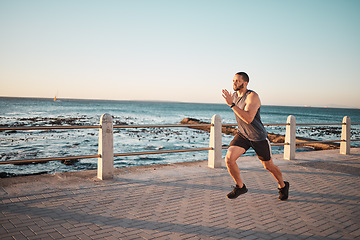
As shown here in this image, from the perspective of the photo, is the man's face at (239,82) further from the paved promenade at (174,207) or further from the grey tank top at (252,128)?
the paved promenade at (174,207)

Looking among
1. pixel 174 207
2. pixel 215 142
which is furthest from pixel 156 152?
pixel 174 207

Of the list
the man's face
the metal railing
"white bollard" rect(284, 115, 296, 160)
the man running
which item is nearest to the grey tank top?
the man running

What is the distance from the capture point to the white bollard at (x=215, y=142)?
823 cm

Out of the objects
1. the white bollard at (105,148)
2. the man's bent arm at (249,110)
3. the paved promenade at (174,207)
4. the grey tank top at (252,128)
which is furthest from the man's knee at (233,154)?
the white bollard at (105,148)

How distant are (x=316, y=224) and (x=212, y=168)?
4.00m

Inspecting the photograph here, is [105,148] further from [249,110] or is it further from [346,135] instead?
[346,135]

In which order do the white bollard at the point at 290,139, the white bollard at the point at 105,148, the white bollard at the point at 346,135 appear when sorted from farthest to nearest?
the white bollard at the point at 346,135 < the white bollard at the point at 290,139 < the white bollard at the point at 105,148

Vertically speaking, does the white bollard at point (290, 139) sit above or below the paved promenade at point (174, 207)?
above

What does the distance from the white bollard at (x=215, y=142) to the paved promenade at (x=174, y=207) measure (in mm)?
578

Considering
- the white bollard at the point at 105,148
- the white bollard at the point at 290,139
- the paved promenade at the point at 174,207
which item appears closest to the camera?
the paved promenade at the point at 174,207

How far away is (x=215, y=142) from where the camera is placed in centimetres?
827

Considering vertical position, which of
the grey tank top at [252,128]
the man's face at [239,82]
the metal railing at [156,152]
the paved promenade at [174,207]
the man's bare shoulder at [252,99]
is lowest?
the paved promenade at [174,207]

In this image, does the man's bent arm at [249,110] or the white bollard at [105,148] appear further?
the white bollard at [105,148]

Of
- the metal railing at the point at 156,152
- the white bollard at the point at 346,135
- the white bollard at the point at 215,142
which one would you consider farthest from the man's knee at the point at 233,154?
the white bollard at the point at 346,135
